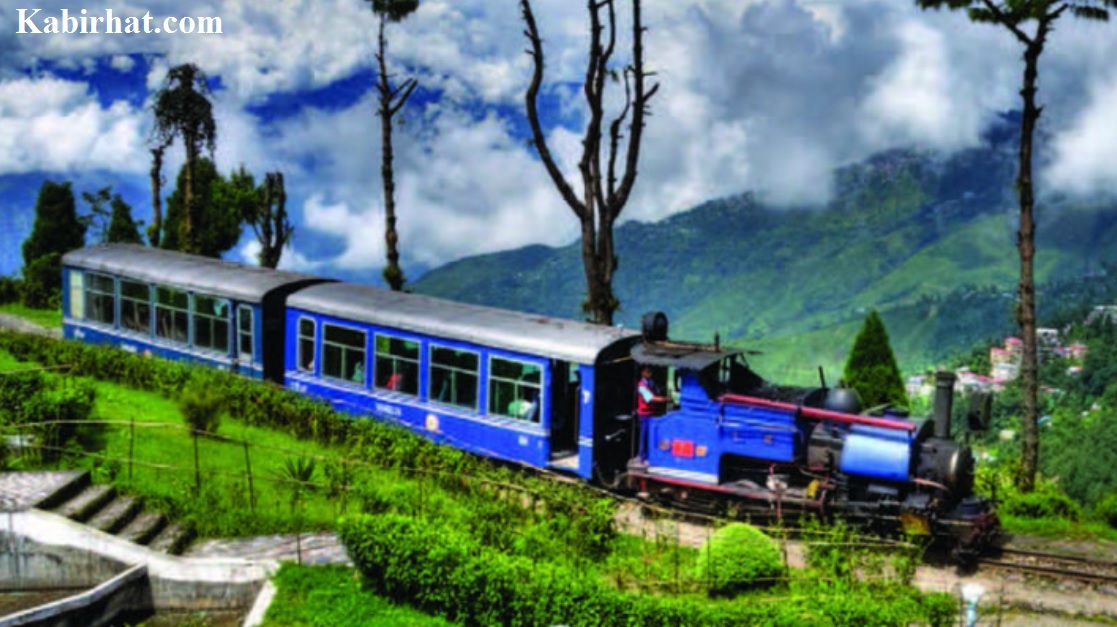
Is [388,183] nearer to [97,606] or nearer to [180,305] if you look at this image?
[180,305]

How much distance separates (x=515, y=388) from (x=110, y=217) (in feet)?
107

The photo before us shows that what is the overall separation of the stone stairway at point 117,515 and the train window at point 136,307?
10.8 meters

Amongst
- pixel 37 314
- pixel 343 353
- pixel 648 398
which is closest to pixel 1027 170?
pixel 648 398

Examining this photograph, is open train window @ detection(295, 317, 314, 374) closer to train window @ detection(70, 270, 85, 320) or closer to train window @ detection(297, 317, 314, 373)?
train window @ detection(297, 317, 314, 373)

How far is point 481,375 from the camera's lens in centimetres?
1938

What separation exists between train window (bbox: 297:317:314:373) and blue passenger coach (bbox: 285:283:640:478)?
0.15 metres

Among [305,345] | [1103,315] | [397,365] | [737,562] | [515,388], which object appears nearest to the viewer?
[737,562]

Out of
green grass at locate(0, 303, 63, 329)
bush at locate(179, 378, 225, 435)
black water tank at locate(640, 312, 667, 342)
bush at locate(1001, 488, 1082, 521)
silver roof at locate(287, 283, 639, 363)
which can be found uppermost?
black water tank at locate(640, 312, 667, 342)

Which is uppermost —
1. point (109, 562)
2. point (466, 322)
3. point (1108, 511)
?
point (466, 322)

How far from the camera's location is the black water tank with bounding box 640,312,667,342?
18.6 meters

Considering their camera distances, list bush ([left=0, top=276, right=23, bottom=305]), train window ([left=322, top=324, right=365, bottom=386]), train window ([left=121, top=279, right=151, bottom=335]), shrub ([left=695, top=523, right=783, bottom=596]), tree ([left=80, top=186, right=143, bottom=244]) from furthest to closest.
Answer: tree ([left=80, top=186, right=143, bottom=244]) → bush ([left=0, top=276, right=23, bottom=305]) → train window ([left=121, top=279, right=151, bottom=335]) → train window ([left=322, top=324, right=365, bottom=386]) → shrub ([left=695, top=523, right=783, bottom=596])

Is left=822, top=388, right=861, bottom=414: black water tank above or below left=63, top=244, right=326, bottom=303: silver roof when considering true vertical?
below

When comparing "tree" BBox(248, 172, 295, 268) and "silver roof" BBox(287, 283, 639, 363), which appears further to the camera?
"tree" BBox(248, 172, 295, 268)

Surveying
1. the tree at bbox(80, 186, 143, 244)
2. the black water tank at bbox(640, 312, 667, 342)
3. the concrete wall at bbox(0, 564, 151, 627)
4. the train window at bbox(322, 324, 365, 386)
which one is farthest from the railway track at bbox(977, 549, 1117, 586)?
the tree at bbox(80, 186, 143, 244)
